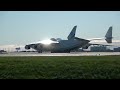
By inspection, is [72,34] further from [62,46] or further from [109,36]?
[109,36]

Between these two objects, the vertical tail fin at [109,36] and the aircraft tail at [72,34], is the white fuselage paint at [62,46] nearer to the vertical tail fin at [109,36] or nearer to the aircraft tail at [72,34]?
the vertical tail fin at [109,36]

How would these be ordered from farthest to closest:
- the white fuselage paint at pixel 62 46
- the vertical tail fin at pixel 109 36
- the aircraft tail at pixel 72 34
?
the aircraft tail at pixel 72 34 → the vertical tail fin at pixel 109 36 → the white fuselage paint at pixel 62 46

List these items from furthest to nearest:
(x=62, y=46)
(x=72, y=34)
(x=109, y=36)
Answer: (x=72, y=34)
(x=109, y=36)
(x=62, y=46)

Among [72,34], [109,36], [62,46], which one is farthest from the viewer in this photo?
[72,34]

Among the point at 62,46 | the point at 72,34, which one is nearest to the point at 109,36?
the point at 72,34

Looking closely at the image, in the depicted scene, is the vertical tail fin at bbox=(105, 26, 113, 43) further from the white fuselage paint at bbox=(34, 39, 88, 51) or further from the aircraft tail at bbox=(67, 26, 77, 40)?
the aircraft tail at bbox=(67, 26, 77, 40)

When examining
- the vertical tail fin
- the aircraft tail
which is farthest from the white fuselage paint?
the aircraft tail

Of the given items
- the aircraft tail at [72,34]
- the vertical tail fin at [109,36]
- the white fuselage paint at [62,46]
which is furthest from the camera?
the aircraft tail at [72,34]

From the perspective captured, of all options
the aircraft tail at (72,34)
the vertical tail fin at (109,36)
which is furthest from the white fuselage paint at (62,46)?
the aircraft tail at (72,34)
